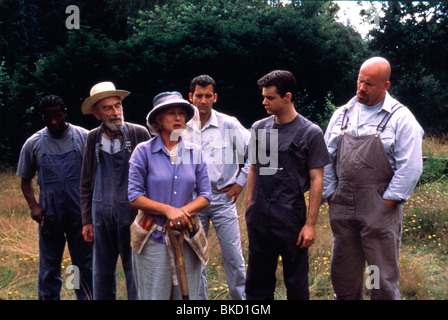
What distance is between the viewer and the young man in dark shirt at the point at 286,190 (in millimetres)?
3947

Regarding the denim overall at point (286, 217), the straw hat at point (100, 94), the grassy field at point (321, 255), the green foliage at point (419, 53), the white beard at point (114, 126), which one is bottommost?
the grassy field at point (321, 255)

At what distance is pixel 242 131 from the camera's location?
200 inches

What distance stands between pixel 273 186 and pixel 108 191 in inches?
53.9

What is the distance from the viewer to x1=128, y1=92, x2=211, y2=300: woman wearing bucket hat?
345 centimetres

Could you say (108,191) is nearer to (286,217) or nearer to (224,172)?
(224,172)

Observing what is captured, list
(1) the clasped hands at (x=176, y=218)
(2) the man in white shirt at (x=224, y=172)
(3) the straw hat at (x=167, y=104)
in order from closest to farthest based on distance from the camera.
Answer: (1) the clasped hands at (x=176, y=218), (3) the straw hat at (x=167, y=104), (2) the man in white shirt at (x=224, y=172)

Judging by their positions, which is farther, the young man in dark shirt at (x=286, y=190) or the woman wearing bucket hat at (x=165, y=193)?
the young man in dark shirt at (x=286, y=190)

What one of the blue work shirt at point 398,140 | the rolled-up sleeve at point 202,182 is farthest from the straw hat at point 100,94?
the blue work shirt at point 398,140

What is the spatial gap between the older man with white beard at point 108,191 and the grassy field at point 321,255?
990mm

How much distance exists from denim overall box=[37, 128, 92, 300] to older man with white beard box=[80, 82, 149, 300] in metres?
0.48

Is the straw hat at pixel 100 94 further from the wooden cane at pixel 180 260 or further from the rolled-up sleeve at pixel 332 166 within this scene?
the rolled-up sleeve at pixel 332 166

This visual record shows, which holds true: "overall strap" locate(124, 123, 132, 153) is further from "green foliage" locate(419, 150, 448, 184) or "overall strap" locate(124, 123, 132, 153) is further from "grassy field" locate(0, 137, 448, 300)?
"green foliage" locate(419, 150, 448, 184)

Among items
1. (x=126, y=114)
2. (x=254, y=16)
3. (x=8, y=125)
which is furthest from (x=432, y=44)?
(x=8, y=125)
